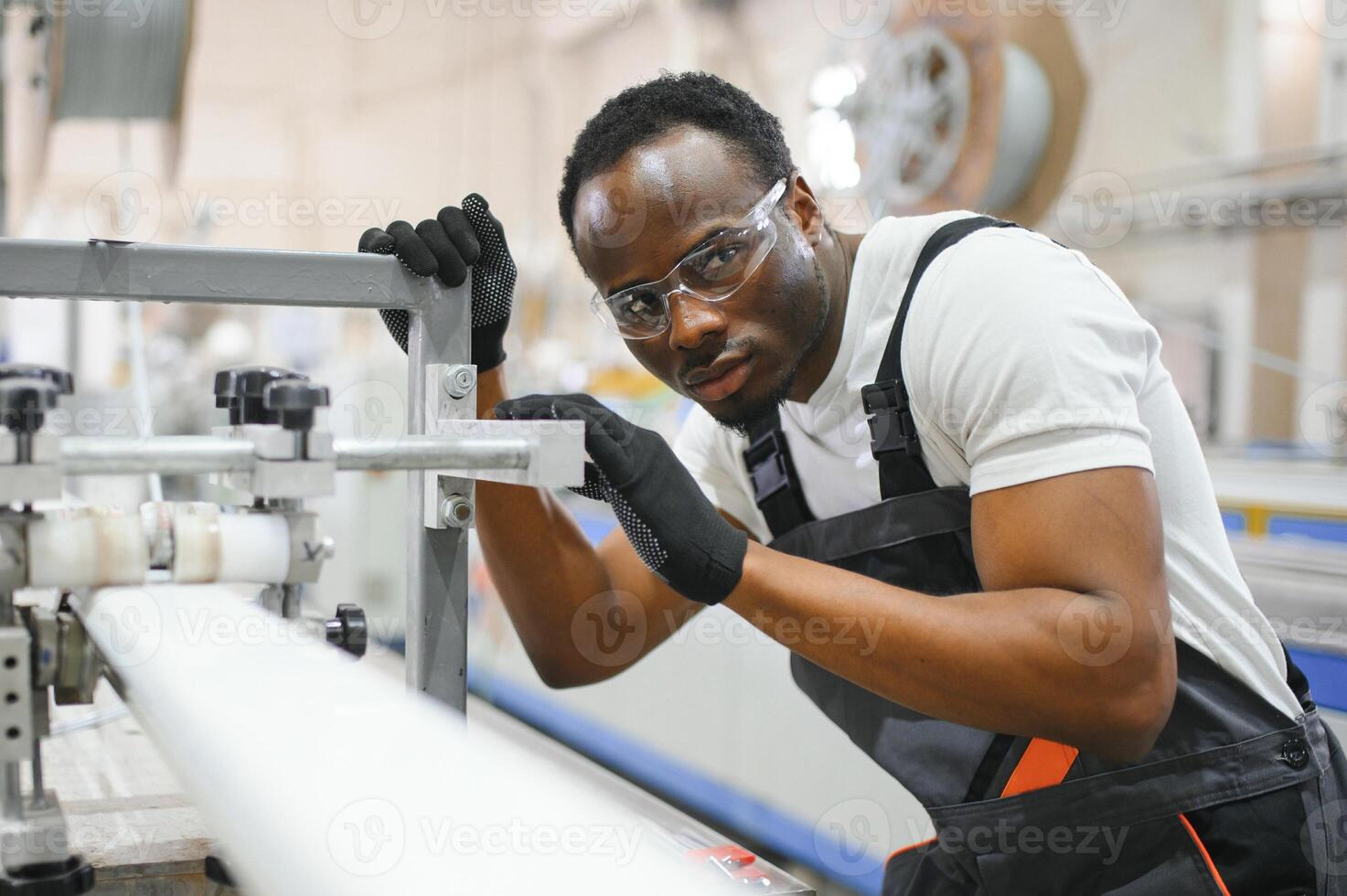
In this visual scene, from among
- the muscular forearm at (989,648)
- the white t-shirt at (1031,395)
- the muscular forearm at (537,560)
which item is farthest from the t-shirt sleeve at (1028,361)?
the muscular forearm at (537,560)

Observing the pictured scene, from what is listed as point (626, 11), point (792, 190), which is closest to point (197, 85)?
point (626, 11)

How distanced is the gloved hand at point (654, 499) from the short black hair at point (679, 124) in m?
0.36

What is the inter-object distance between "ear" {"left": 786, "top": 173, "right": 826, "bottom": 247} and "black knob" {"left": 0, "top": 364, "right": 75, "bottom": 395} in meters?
0.81

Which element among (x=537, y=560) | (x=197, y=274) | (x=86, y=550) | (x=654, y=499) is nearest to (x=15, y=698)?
(x=86, y=550)

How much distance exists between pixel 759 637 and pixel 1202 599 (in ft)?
4.81

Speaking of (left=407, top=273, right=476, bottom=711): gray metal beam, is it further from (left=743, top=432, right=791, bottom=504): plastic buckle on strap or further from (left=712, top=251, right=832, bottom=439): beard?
(left=743, top=432, right=791, bottom=504): plastic buckle on strap

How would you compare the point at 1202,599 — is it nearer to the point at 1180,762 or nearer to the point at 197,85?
the point at 1180,762

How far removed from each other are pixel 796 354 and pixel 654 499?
1.08 ft

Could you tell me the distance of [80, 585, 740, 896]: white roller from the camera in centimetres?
49

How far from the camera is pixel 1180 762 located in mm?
1066

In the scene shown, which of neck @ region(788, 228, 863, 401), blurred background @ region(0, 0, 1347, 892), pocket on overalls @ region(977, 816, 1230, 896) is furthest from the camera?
blurred background @ region(0, 0, 1347, 892)

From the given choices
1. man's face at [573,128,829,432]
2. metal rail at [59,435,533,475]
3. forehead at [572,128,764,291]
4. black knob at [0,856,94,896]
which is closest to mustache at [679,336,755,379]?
man's face at [573,128,829,432]

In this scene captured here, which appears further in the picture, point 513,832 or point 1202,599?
point 1202,599

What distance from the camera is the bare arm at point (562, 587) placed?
1.33 metres
